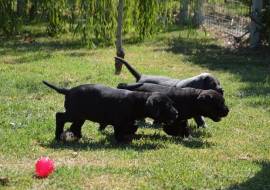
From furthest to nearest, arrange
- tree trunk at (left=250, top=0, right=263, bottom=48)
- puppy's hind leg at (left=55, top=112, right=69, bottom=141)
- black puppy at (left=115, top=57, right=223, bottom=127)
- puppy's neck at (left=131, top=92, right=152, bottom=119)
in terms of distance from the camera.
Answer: tree trunk at (left=250, top=0, right=263, bottom=48), black puppy at (left=115, top=57, right=223, bottom=127), puppy's hind leg at (left=55, top=112, right=69, bottom=141), puppy's neck at (left=131, top=92, right=152, bottom=119)

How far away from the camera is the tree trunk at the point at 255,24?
1798 cm

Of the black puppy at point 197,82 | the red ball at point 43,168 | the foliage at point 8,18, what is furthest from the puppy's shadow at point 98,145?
the foliage at point 8,18

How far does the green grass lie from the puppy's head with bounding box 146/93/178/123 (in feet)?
1.31

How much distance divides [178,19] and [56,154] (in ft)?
57.5

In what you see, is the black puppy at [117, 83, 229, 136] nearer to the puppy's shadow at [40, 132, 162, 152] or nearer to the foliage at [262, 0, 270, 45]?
the puppy's shadow at [40, 132, 162, 152]

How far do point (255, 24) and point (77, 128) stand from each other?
1144 cm

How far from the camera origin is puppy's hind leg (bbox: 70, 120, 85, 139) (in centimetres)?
790

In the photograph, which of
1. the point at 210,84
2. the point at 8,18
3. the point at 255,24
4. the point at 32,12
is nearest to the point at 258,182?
the point at 210,84

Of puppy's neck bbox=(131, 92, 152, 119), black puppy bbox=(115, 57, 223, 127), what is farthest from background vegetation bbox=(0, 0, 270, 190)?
black puppy bbox=(115, 57, 223, 127)

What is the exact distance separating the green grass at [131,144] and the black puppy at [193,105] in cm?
21

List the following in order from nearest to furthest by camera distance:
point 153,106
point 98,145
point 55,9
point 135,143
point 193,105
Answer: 1. point 153,106
2. point 98,145
3. point 135,143
4. point 193,105
5. point 55,9

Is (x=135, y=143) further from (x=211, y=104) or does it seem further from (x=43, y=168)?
(x=43, y=168)

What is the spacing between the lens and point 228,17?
2253cm

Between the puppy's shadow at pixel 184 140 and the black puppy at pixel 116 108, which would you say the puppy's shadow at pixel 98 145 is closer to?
the black puppy at pixel 116 108
